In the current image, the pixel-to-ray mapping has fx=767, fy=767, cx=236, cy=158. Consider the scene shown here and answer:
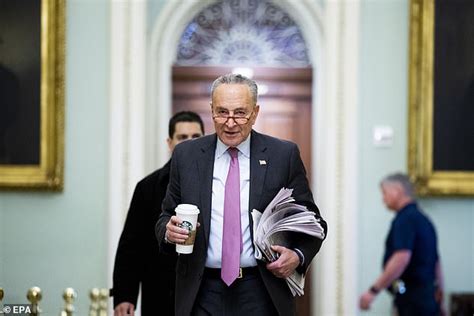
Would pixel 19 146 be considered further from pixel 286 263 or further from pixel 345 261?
pixel 286 263

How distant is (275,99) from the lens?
6605mm

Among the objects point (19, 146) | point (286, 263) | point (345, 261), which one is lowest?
point (345, 261)

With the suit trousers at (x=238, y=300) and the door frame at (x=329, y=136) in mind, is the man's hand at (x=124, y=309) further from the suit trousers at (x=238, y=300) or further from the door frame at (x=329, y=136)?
the door frame at (x=329, y=136)

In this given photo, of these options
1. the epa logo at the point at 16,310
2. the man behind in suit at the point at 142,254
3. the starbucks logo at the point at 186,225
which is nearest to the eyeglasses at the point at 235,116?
the starbucks logo at the point at 186,225

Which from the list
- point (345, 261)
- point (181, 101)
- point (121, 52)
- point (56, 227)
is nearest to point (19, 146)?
point (56, 227)

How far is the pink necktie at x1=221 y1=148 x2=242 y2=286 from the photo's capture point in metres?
2.57

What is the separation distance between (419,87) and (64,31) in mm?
2621

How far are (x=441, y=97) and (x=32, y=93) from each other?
2982 millimetres

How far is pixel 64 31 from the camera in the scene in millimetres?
5605

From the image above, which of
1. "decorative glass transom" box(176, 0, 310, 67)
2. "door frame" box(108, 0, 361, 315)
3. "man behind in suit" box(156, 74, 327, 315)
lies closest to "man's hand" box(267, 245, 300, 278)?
"man behind in suit" box(156, 74, 327, 315)

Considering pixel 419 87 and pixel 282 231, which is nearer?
pixel 282 231

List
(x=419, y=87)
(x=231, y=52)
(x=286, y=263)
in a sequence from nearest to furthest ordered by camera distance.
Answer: (x=286, y=263) → (x=419, y=87) → (x=231, y=52)

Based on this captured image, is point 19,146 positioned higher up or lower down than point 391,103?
lower down

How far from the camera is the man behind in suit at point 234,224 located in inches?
102
